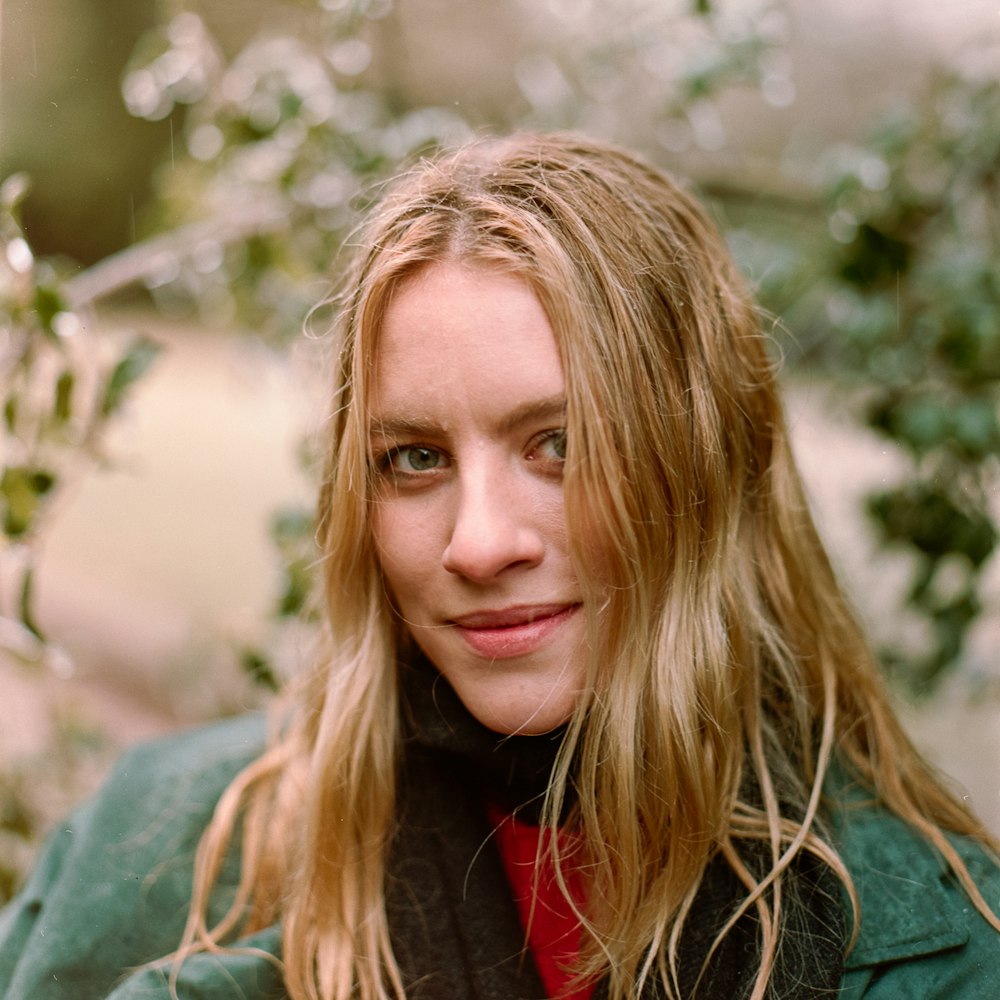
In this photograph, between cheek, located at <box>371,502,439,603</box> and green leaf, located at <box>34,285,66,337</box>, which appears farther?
green leaf, located at <box>34,285,66,337</box>

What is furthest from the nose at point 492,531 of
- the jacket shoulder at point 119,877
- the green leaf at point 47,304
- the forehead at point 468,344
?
the green leaf at point 47,304

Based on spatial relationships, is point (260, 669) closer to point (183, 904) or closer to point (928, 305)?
point (183, 904)

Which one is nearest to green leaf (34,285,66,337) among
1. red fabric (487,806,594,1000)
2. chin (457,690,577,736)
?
chin (457,690,577,736)

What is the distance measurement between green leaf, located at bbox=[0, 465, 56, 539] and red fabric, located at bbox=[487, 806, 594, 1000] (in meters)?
0.96

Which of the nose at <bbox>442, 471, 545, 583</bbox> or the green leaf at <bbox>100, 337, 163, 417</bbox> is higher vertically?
the green leaf at <bbox>100, 337, 163, 417</bbox>

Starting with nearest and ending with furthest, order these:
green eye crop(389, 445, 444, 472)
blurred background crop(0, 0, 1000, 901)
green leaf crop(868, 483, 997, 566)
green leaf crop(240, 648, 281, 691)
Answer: green eye crop(389, 445, 444, 472), blurred background crop(0, 0, 1000, 901), green leaf crop(868, 483, 997, 566), green leaf crop(240, 648, 281, 691)

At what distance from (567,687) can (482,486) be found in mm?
287

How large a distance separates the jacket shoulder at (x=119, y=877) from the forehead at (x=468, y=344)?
2.80 feet

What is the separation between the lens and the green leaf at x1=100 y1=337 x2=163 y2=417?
1794 millimetres

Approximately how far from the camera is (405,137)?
7.11 feet

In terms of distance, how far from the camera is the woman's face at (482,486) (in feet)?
4.03

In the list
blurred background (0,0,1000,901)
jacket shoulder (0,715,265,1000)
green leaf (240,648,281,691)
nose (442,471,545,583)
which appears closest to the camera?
nose (442,471,545,583)

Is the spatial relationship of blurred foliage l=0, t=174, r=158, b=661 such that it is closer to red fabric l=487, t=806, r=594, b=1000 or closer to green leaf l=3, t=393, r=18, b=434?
green leaf l=3, t=393, r=18, b=434

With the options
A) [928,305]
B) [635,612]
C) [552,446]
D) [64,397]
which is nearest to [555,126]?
[928,305]
